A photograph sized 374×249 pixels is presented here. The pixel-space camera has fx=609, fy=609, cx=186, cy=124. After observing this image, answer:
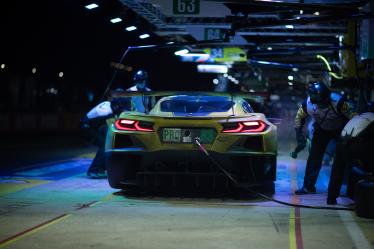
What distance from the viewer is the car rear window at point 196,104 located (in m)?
9.38

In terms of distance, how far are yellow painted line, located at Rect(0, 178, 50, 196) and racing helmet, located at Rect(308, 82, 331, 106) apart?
188 inches

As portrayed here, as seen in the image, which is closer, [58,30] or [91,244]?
[91,244]

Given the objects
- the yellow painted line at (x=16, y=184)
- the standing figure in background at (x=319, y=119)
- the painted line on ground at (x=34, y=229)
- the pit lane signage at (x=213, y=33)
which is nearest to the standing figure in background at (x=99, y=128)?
the yellow painted line at (x=16, y=184)

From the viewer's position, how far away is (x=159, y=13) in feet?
49.1

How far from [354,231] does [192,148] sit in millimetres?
2623

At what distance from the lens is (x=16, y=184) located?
10.3 meters

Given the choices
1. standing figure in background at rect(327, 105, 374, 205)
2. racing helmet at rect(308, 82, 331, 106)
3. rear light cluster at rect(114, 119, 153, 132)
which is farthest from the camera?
racing helmet at rect(308, 82, 331, 106)

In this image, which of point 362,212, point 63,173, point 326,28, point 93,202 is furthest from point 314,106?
point 326,28

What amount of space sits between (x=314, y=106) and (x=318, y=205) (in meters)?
1.79

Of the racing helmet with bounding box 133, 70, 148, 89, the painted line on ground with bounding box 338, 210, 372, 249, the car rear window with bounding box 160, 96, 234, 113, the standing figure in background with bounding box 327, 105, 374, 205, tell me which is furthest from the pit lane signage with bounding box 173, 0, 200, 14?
the painted line on ground with bounding box 338, 210, 372, 249

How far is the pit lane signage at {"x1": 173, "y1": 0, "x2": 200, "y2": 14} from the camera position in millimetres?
13445

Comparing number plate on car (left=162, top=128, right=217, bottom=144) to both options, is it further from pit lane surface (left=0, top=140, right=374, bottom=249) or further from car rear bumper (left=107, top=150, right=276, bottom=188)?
pit lane surface (left=0, top=140, right=374, bottom=249)

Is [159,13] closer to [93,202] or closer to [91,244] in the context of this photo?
[93,202]

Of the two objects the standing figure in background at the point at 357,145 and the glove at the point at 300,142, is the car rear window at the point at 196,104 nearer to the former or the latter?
the glove at the point at 300,142
